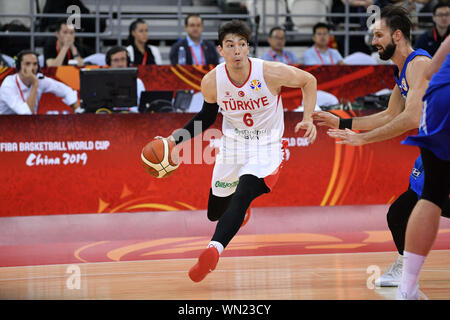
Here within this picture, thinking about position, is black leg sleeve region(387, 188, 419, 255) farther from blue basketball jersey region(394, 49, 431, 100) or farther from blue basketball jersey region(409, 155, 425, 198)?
blue basketball jersey region(394, 49, 431, 100)

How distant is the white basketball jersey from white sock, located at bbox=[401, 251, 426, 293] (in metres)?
1.94

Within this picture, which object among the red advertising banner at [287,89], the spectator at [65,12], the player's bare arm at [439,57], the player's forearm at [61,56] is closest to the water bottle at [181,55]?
the red advertising banner at [287,89]

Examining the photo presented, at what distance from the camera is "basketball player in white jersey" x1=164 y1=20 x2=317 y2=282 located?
5152 mm

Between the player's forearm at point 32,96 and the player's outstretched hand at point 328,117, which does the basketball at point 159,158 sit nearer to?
the player's outstretched hand at point 328,117

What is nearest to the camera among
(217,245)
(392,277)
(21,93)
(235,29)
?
(217,245)

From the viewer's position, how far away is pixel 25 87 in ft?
28.0

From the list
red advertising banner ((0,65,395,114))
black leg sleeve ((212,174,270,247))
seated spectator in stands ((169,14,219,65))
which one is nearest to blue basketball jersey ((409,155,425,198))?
black leg sleeve ((212,174,270,247))

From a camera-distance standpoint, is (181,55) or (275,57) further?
(275,57)

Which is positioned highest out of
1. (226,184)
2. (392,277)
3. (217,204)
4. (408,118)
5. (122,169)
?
(408,118)

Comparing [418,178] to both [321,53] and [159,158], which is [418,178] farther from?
[321,53]

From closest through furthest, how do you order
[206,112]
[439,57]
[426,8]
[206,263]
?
1. [439,57]
2. [206,263]
3. [206,112]
4. [426,8]

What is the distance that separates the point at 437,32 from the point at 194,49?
3.64 metres

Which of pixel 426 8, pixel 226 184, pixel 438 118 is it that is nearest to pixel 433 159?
pixel 438 118

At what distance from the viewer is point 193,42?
32.9 ft
